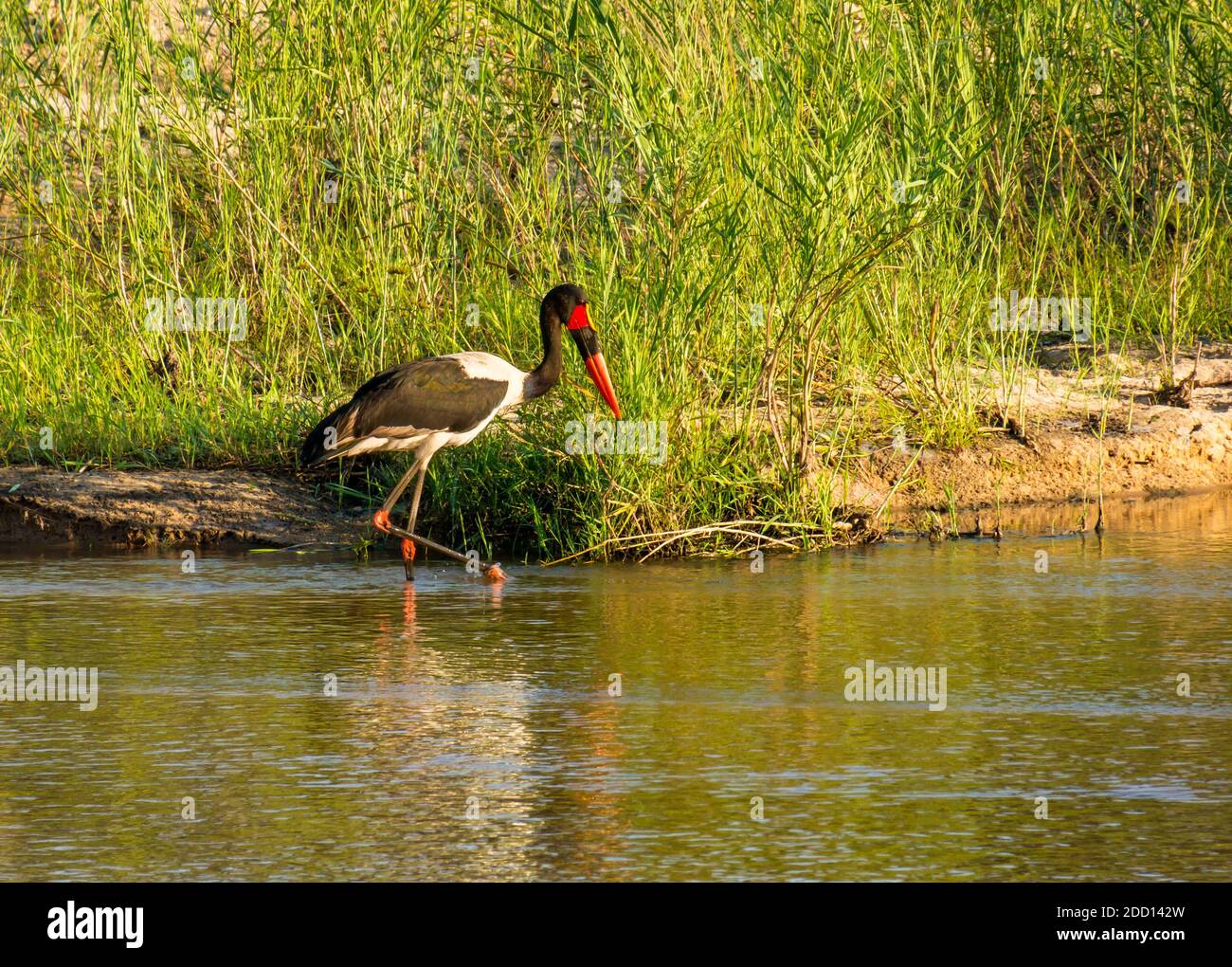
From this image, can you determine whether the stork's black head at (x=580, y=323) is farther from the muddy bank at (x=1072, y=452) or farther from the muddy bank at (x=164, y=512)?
the muddy bank at (x=164, y=512)

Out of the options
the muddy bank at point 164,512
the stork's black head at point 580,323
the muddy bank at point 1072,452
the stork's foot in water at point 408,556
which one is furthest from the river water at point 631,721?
the muddy bank at point 1072,452

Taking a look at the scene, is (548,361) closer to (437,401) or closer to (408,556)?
(437,401)

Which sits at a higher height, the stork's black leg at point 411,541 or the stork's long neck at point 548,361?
the stork's long neck at point 548,361

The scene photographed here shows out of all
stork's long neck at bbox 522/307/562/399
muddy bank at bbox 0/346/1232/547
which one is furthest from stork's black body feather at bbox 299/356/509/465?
muddy bank at bbox 0/346/1232/547

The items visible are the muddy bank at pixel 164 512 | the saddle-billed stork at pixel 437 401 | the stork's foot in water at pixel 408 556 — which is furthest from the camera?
the muddy bank at pixel 164 512

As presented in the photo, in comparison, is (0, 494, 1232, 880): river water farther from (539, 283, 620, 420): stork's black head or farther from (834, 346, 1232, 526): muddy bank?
(834, 346, 1232, 526): muddy bank

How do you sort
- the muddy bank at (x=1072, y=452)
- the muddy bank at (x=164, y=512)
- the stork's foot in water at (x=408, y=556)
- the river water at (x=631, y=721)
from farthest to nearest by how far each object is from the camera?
the muddy bank at (x=1072, y=452) → the muddy bank at (x=164, y=512) → the stork's foot in water at (x=408, y=556) → the river water at (x=631, y=721)

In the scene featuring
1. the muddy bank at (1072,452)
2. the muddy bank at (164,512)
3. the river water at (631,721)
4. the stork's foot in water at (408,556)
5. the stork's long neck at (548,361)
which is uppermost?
the stork's long neck at (548,361)

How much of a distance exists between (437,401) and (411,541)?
2.17ft

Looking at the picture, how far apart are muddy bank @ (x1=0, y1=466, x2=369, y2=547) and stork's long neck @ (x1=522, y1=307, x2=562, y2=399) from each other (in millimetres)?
1206

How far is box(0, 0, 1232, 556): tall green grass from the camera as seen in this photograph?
30.0ft

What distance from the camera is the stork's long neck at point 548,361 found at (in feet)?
30.5

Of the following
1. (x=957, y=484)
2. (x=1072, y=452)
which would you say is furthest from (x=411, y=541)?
(x=1072, y=452)

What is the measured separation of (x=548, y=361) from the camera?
9383mm
